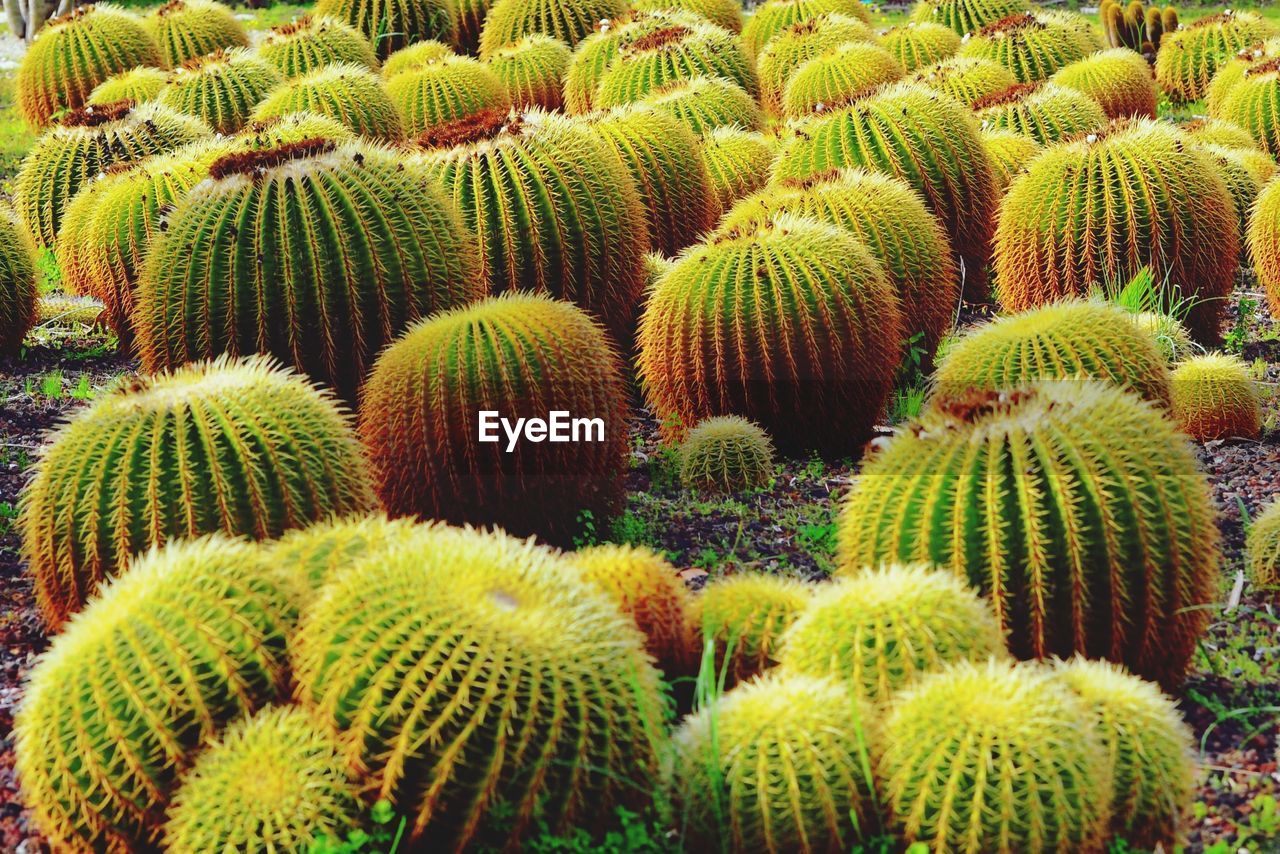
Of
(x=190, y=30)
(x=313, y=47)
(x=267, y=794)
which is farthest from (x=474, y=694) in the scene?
(x=190, y=30)

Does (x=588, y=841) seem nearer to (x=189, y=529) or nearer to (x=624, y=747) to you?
(x=624, y=747)

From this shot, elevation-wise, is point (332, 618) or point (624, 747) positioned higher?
point (332, 618)

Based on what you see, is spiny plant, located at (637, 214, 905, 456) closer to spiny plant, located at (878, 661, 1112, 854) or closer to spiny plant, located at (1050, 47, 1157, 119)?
spiny plant, located at (878, 661, 1112, 854)

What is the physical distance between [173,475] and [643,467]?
2.13m

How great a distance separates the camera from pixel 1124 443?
413 centimetres

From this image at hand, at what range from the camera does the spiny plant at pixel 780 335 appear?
19.1 feet

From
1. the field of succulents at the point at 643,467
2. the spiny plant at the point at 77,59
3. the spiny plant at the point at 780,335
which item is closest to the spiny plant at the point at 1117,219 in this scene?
the field of succulents at the point at 643,467

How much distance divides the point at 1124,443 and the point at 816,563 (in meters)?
1.21

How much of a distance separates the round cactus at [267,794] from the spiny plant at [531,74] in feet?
24.5

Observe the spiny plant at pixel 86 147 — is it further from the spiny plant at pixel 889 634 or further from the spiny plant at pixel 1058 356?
the spiny plant at pixel 889 634

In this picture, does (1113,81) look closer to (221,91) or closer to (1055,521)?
(221,91)

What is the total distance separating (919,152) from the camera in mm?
7438

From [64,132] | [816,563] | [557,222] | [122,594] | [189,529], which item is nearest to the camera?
[122,594]

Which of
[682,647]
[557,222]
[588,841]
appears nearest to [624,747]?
[588,841]
